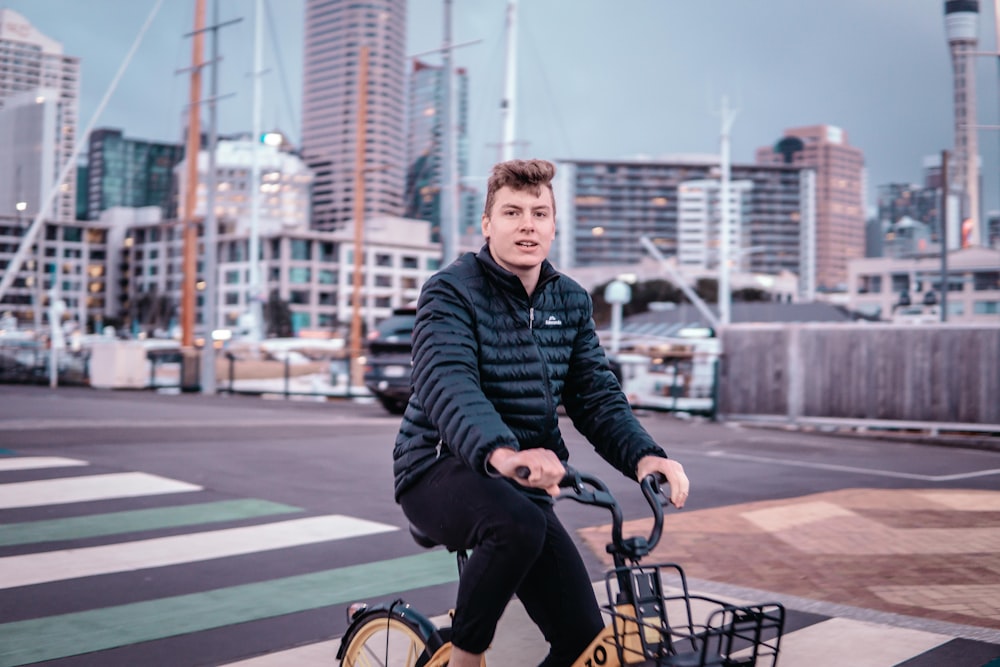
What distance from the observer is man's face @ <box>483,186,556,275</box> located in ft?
8.82

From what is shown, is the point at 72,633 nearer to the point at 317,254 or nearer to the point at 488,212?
the point at 488,212

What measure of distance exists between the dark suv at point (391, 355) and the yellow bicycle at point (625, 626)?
13.9m

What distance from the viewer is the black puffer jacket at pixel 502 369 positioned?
2547 millimetres

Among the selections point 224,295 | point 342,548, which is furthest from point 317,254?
point 342,548

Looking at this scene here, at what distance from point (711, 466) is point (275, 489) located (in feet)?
16.3

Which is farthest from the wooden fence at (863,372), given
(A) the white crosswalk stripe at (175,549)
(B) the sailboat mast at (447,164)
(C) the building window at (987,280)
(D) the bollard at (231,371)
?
(C) the building window at (987,280)

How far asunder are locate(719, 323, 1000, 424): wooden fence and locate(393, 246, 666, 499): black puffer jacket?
14.9m

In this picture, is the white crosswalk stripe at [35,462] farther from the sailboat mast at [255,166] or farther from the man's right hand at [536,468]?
the sailboat mast at [255,166]

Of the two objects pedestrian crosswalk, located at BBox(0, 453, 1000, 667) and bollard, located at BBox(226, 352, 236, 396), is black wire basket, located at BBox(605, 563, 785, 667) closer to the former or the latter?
pedestrian crosswalk, located at BBox(0, 453, 1000, 667)

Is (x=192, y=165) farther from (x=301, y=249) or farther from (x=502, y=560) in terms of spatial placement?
(x=301, y=249)

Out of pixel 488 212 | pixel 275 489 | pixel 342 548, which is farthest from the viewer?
pixel 275 489

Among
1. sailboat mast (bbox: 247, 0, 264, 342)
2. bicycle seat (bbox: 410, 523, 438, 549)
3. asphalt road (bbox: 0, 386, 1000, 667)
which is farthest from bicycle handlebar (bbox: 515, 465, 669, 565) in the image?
sailboat mast (bbox: 247, 0, 264, 342)

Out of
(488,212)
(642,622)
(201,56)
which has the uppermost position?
(201,56)

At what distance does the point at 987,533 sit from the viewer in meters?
6.98
